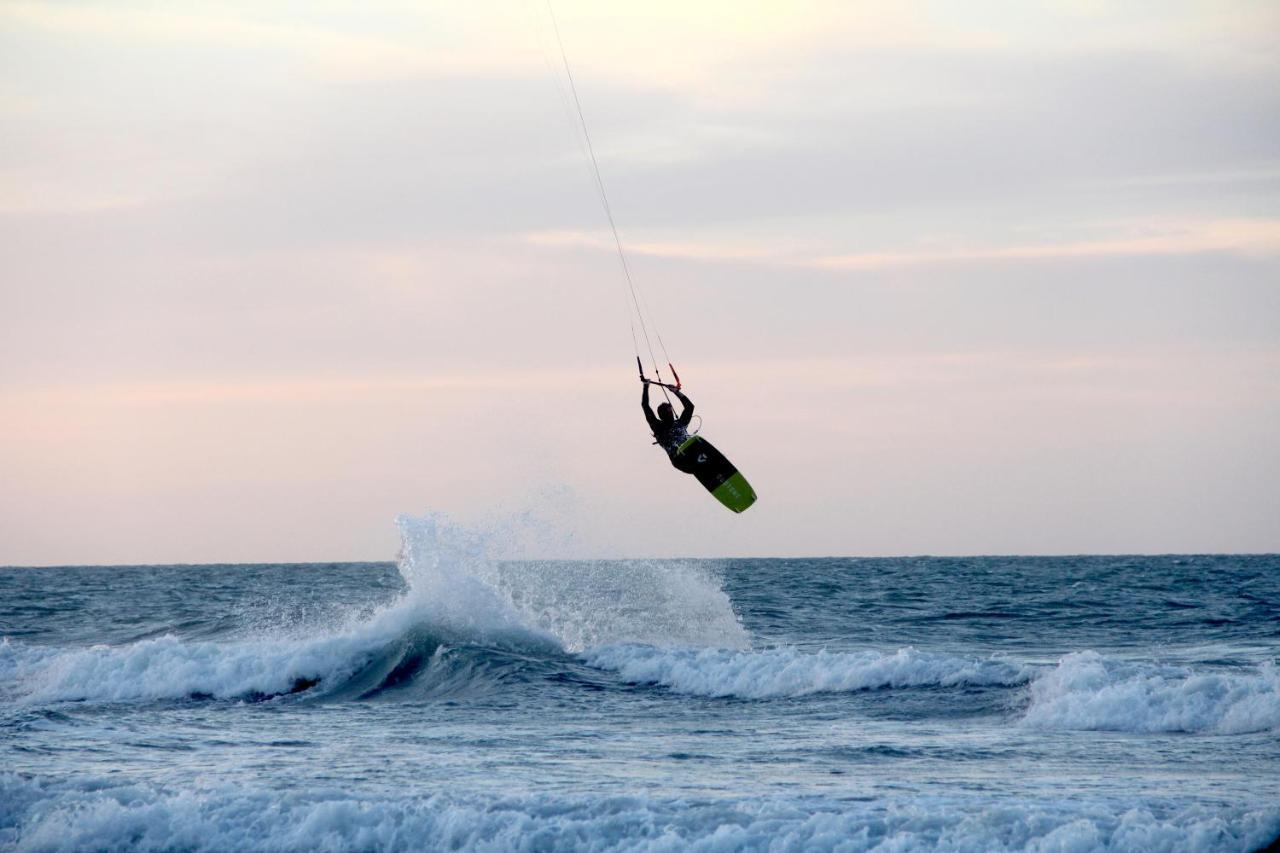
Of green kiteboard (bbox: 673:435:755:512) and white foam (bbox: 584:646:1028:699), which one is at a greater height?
green kiteboard (bbox: 673:435:755:512)

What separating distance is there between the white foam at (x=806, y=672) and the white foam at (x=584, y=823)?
641 centimetres

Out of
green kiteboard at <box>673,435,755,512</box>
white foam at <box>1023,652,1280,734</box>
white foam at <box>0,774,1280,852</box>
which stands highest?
green kiteboard at <box>673,435,755,512</box>

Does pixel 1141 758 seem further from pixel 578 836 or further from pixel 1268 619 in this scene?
pixel 1268 619

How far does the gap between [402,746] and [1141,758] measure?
791 cm

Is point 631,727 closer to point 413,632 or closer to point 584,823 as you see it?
point 584,823

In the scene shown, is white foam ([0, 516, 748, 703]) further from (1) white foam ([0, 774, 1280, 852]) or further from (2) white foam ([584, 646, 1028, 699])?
(1) white foam ([0, 774, 1280, 852])

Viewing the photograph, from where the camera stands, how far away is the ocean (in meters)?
11.0

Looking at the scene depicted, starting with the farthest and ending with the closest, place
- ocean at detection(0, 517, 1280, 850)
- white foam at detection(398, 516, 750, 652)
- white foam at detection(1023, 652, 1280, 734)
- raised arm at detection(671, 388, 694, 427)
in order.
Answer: white foam at detection(398, 516, 750, 652) → raised arm at detection(671, 388, 694, 427) → white foam at detection(1023, 652, 1280, 734) → ocean at detection(0, 517, 1280, 850)

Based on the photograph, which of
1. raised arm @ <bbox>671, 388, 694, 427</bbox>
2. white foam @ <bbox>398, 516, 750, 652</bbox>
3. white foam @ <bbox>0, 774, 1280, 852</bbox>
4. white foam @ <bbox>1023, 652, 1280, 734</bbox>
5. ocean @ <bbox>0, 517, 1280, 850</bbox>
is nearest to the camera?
white foam @ <bbox>0, 774, 1280, 852</bbox>

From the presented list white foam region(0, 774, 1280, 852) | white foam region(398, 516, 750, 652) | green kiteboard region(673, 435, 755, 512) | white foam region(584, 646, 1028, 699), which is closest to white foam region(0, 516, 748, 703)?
white foam region(398, 516, 750, 652)

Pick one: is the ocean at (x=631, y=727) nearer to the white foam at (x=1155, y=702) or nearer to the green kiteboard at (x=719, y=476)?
the white foam at (x=1155, y=702)

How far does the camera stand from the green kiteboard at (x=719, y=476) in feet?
60.6

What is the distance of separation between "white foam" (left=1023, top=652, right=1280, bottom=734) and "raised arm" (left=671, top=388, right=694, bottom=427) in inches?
227

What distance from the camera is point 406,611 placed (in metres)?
21.2
